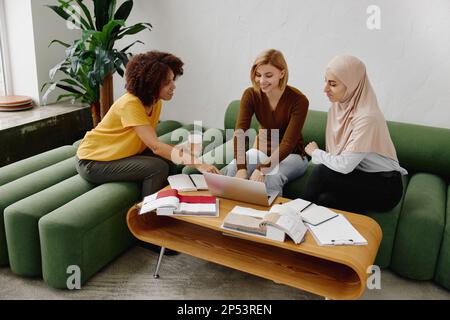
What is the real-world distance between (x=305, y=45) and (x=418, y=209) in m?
1.49

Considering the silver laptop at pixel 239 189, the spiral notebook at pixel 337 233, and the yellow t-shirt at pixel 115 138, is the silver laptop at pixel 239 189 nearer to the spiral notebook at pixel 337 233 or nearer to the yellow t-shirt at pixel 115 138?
the spiral notebook at pixel 337 233

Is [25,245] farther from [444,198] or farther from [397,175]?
[444,198]

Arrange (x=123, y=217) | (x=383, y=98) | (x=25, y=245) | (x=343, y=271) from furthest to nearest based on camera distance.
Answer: (x=383, y=98) < (x=123, y=217) < (x=25, y=245) < (x=343, y=271)

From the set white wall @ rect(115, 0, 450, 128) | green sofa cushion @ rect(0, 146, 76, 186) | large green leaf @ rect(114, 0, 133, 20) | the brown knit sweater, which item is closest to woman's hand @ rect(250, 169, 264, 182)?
the brown knit sweater

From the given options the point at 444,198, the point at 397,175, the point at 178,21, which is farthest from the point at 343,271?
the point at 178,21

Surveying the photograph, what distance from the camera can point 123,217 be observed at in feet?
8.23

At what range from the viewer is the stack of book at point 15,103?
11.5 feet

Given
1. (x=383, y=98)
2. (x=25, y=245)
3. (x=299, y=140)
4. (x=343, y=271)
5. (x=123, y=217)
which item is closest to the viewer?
(x=343, y=271)

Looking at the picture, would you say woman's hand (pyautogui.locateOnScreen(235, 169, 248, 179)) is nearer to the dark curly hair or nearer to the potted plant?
the dark curly hair

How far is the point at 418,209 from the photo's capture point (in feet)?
7.91

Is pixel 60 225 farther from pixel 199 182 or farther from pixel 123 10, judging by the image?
pixel 123 10

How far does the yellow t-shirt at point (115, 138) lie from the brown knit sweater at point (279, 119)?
567mm

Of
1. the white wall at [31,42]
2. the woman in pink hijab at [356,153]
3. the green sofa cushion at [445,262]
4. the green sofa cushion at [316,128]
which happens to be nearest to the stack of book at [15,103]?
the white wall at [31,42]

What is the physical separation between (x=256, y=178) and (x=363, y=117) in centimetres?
65
